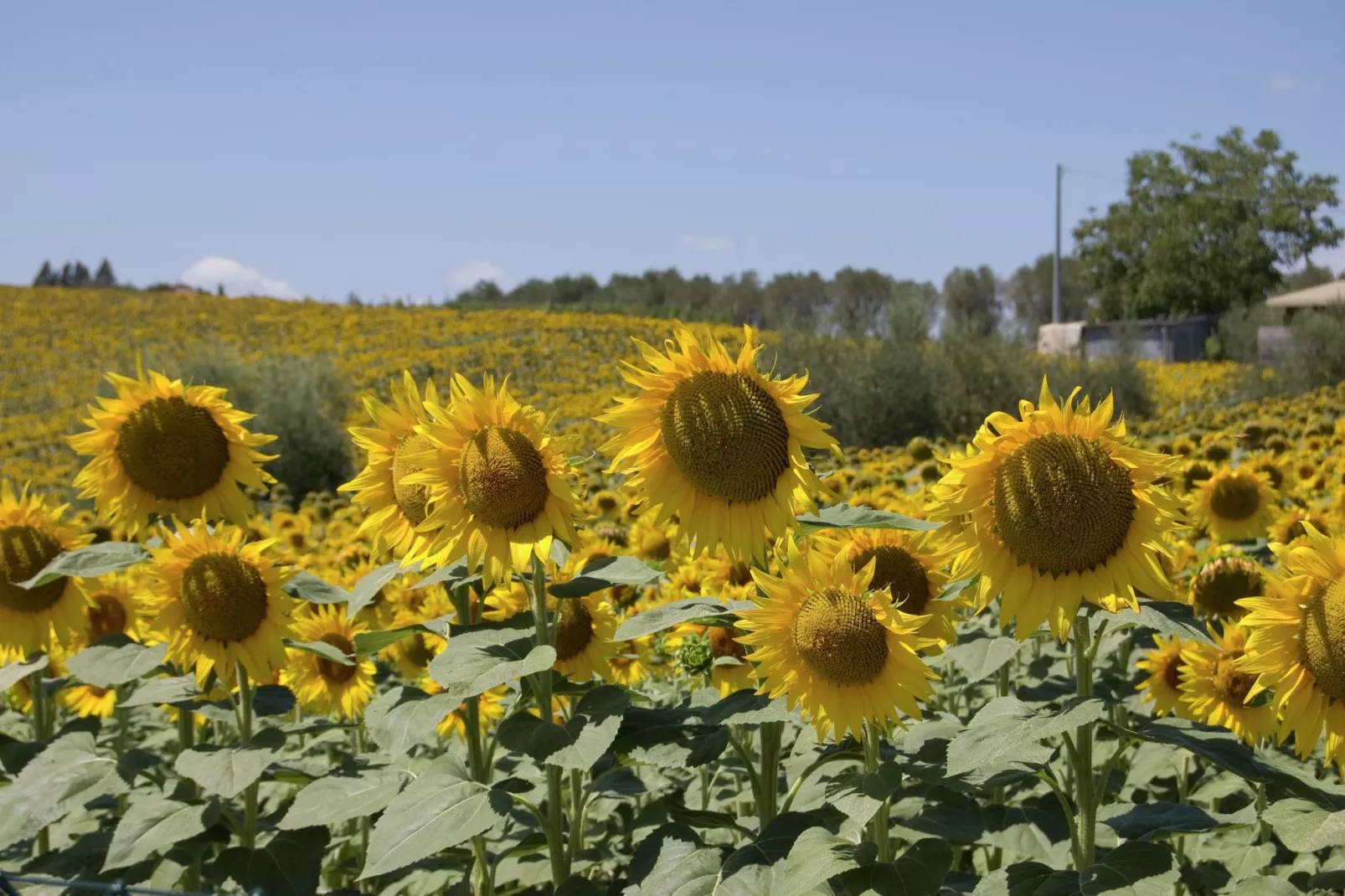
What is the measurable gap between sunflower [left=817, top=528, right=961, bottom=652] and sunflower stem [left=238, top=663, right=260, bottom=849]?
1.42 meters

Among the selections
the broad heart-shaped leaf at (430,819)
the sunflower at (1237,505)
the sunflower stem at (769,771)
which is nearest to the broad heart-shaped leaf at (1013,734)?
the sunflower stem at (769,771)

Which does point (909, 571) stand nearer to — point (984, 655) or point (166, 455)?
point (984, 655)

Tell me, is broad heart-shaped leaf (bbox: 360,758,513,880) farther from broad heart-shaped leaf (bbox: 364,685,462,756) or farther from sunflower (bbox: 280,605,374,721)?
sunflower (bbox: 280,605,374,721)

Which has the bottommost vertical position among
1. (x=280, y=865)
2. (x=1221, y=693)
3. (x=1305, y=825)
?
(x=280, y=865)

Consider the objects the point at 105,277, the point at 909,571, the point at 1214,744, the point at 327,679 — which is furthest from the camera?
the point at 105,277

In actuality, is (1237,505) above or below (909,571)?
below

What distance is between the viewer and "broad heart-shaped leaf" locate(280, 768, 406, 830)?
2252mm

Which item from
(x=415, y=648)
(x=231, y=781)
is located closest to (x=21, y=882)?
(x=231, y=781)

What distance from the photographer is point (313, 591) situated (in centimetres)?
269

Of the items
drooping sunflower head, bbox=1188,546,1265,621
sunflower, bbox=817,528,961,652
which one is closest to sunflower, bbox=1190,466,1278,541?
drooping sunflower head, bbox=1188,546,1265,621

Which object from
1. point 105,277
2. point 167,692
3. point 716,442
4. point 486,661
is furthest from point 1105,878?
point 105,277

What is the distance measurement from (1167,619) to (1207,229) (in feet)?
149

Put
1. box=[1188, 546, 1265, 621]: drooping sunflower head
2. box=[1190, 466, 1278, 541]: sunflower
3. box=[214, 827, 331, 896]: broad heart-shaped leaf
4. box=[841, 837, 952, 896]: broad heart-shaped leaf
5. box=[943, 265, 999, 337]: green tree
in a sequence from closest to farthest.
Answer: box=[841, 837, 952, 896]: broad heart-shaped leaf → box=[214, 827, 331, 896]: broad heart-shaped leaf → box=[1188, 546, 1265, 621]: drooping sunflower head → box=[1190, 466, 1278, 541]: sunflower → box=[943, 265, 999, 337]: green tree

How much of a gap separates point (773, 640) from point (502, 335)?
25602mm
